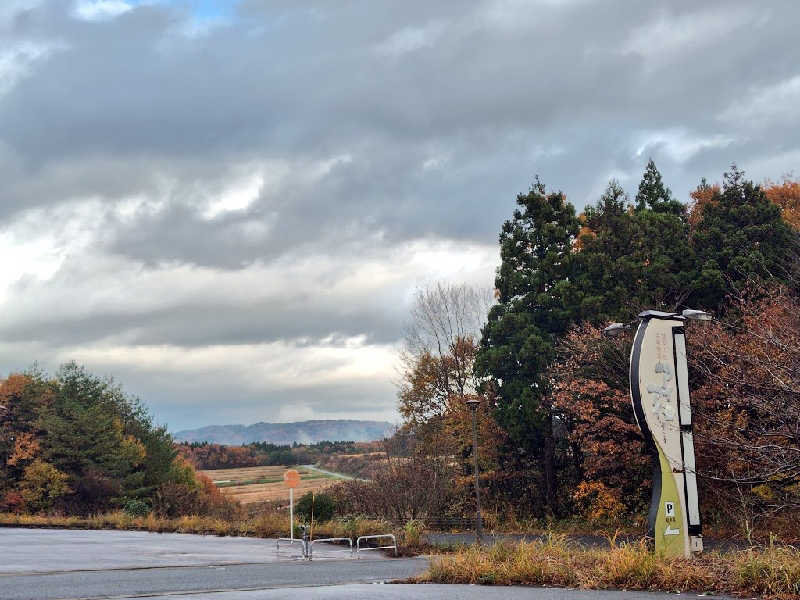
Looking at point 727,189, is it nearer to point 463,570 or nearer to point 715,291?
point 715,291

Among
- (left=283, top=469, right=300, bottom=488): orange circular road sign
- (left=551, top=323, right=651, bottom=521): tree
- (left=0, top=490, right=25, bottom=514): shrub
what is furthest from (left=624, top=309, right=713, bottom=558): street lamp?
(left=0, top=490, right=25, bottom=514): shrub

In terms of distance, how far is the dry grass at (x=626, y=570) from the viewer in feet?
34.2

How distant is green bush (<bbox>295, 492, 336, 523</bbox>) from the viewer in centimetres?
3340

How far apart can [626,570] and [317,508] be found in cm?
2302

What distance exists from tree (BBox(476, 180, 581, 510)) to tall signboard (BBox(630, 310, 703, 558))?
1907cm

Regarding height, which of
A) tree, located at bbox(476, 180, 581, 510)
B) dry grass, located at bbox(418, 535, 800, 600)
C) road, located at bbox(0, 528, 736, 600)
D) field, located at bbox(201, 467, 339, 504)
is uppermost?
tree, located at bbox(476, 180, 581, 510)

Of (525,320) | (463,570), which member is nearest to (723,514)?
(525,320)

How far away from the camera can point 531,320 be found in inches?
1535

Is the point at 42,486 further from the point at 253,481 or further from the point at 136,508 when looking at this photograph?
the point at 253,481

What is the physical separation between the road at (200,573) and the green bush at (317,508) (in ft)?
12.9

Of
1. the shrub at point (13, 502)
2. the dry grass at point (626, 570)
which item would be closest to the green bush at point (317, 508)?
the dry grass at point (626, 570)

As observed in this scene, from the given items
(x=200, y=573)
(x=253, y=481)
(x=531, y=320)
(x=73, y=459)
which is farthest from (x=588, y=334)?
(x=253, y=481)

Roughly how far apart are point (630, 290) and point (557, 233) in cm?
482

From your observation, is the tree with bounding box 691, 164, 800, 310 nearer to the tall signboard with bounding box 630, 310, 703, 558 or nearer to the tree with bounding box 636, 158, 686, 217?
the tree with bounding box 636, 158, 686, 217
